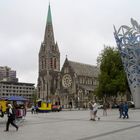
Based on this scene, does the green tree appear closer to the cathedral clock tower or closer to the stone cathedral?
the stone cathedral

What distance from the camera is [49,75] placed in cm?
13112

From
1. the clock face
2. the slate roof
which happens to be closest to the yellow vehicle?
the slate roof

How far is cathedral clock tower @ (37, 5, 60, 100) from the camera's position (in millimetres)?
130625

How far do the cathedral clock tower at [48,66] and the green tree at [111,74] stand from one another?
54126mm

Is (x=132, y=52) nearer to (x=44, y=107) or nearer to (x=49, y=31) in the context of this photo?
(x=44, y=107)

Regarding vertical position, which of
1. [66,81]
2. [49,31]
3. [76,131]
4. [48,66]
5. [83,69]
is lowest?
[76,131]

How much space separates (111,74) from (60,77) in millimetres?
51750

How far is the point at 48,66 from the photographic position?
130m

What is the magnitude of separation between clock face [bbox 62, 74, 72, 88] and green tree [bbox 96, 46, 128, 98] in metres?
43.5

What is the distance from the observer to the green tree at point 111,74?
70488 millimetres

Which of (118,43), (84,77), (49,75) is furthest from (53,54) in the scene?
(118,43)

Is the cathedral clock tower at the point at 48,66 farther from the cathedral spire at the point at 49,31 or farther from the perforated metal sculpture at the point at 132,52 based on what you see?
the perforated metal sculpture at the point at 132,52

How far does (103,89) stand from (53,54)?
199ft

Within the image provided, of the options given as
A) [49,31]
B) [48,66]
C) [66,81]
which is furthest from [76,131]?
[49,31]
